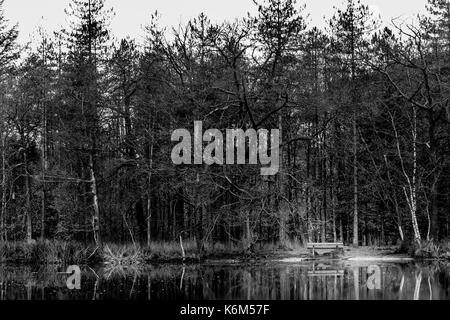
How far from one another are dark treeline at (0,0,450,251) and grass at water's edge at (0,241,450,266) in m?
0.73

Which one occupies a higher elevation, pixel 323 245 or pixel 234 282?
pixel 323 245

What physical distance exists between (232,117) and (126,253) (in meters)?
8.73

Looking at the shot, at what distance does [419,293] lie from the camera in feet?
56.0

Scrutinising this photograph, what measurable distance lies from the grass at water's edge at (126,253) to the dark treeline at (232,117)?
2.41ft

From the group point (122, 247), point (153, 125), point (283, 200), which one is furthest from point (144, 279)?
point (153, 125)

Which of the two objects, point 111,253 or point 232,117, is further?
point 232,117

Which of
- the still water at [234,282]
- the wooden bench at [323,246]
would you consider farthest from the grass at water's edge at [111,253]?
the still water at [234,282]

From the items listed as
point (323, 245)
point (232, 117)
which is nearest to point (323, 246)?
point (323, 245)

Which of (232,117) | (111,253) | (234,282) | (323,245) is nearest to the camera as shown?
(234,282)

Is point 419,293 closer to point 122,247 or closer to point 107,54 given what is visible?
Result: point 122,247

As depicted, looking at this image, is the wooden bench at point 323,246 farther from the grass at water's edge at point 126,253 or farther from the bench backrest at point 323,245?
the grass at water's edge at point 126,253

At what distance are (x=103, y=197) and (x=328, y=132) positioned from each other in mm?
13566

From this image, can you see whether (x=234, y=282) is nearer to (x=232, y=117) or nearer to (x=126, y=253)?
(x=126, y=253)

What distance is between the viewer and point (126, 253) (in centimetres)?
2997
